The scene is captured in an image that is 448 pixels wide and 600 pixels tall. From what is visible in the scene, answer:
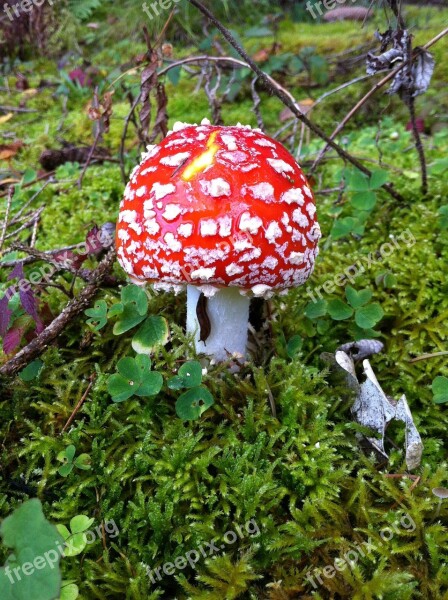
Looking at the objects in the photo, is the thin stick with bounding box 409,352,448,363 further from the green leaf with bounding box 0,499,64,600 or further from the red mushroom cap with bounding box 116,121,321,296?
the green leaf with bounding box 0,499,64,600

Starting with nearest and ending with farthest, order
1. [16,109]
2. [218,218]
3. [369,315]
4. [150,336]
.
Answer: [218,218] < [150,336] < [369,315] < [16,109]

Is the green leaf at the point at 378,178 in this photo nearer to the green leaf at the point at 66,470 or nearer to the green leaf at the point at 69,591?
the green leaf at the point at 66,470

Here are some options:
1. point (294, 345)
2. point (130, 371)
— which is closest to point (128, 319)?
point (130, 371)

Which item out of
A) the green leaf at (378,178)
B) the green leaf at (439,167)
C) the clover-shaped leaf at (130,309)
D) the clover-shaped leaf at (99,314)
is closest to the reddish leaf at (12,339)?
the clover-shaped leaf at (99,314)

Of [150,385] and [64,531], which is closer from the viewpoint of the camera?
[64,531]

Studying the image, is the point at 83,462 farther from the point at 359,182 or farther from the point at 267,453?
the point at 359,182

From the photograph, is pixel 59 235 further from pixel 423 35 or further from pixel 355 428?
pixel 423 35

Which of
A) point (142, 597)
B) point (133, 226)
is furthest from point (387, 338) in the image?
point (142, 597)
